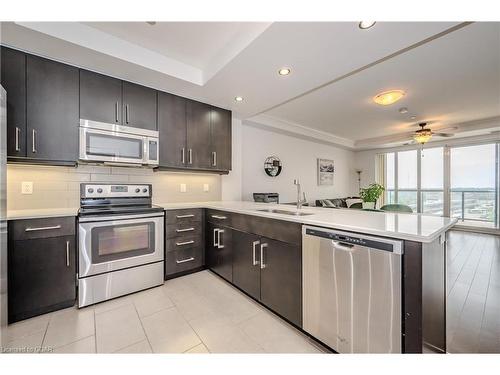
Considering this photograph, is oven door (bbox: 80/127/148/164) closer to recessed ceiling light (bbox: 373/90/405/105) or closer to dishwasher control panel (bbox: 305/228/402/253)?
dishwasher control panel (bbox: 305/228/402/253)

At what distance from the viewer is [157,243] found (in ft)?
7.66

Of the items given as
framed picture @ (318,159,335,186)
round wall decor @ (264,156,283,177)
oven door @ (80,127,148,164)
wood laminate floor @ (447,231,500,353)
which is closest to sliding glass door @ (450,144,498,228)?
wood laminate floor @ (447,231,500,353)

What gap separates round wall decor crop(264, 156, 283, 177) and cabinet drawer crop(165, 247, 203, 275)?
7.55 feet

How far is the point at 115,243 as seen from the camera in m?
2.09

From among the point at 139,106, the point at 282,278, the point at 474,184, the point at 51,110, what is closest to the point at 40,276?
the point at 51,110

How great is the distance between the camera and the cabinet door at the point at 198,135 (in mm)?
2885

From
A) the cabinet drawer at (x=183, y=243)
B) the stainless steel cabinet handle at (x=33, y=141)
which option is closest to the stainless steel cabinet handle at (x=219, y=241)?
the cabinet drawer at (x=183, y=243)

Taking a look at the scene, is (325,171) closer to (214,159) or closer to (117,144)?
(214,159)

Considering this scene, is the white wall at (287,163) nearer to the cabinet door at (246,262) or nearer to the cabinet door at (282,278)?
the cabinet door at (246,262)

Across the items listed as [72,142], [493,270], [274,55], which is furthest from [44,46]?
[493,270]

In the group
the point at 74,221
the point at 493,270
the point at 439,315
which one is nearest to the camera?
the point at 439,315

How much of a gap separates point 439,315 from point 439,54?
7.87 ft

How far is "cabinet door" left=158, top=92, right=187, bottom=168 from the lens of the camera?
265 centimetres
